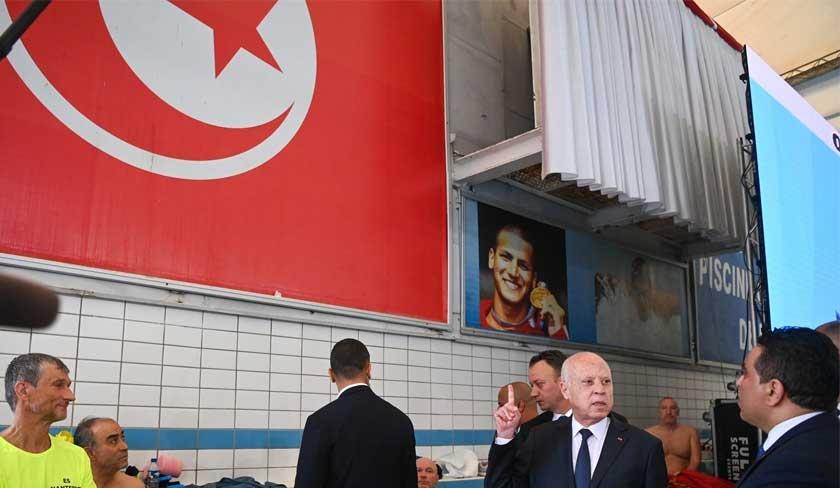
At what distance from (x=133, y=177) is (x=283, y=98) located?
47.5 inches

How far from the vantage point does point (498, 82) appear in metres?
6.77

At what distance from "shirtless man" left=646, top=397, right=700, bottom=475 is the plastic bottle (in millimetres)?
4565

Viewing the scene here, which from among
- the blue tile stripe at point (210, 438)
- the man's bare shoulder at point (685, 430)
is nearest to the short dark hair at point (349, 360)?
the blue tile stripe at point (210, 438)

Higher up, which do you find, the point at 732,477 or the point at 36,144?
the point at 36,144

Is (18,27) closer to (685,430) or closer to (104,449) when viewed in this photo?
(104,449)

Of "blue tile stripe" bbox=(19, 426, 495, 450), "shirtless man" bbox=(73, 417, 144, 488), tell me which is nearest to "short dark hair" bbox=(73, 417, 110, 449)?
"shirtless man" bbox=(73, 417, 144, 488)

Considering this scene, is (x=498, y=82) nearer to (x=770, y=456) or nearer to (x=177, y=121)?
(x=177, y=121)

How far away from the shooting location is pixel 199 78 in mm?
4512

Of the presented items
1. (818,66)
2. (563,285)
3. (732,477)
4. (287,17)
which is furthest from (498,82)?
(818,66)

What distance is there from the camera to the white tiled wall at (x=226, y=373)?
3.78 metres

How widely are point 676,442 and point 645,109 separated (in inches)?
118

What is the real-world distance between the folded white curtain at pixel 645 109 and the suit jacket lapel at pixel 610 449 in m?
2.75

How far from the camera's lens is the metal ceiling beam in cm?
559

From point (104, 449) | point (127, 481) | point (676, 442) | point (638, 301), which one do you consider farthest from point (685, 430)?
point (104, 449)
